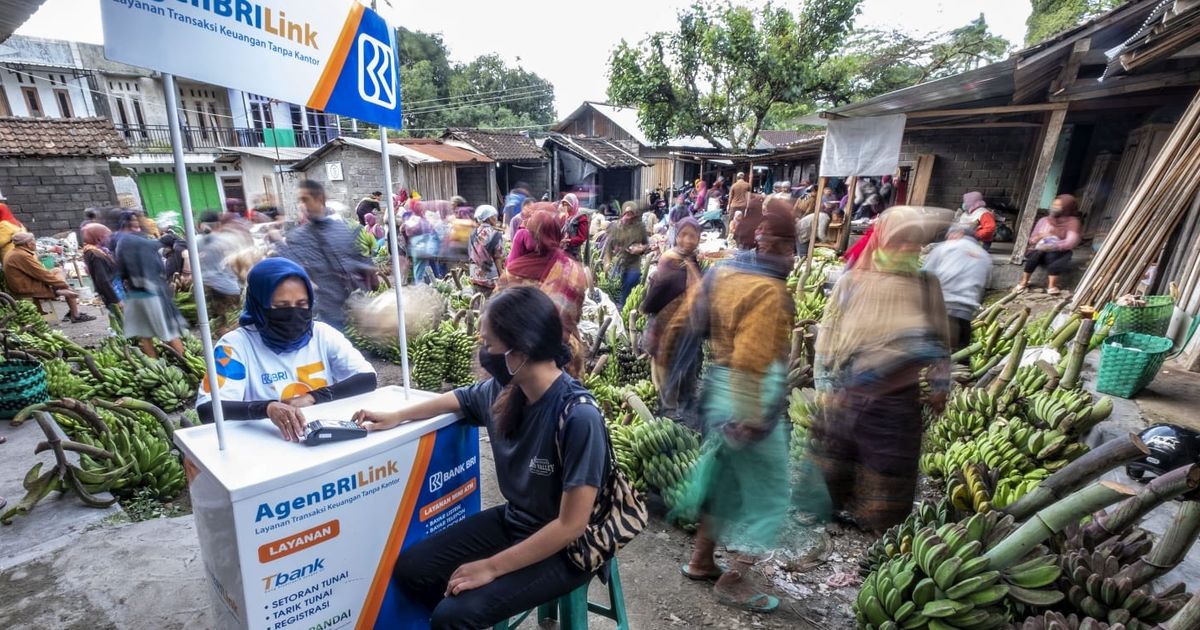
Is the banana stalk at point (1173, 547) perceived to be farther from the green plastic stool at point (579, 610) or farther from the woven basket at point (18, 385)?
the woven basket at point (18, 385)

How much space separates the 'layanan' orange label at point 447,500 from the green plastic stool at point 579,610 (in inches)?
17.9

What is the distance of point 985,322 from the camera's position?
18.2 feet

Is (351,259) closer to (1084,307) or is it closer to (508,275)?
(508,275)

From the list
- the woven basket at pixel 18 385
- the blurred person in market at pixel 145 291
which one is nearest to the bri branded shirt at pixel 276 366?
the woven basket at pixel 18 385

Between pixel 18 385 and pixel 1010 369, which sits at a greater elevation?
pixel 1010 369

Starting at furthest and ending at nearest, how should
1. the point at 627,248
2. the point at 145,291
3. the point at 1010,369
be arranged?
1. the point at 627,248
2. the point at 145,291
3. the point at 1010,369

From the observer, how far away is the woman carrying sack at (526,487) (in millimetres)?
1729

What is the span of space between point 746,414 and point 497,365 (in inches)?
53.8

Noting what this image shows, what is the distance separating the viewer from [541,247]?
448 cm

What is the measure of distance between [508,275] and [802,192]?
13366 millimetres

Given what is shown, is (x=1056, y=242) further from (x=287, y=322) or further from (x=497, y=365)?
(x=287, y=322)

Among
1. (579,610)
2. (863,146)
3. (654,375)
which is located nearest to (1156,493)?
(579,610)

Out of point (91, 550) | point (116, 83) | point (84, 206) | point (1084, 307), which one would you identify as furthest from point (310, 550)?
point (116, 83)

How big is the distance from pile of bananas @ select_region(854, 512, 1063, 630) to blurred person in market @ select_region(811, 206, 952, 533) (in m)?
0.44
